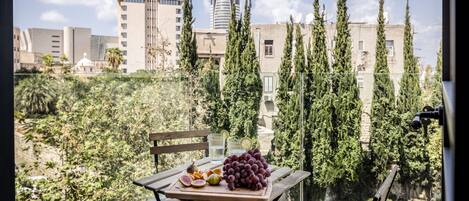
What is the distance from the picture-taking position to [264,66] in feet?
17.6

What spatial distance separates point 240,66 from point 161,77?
41.8 inches

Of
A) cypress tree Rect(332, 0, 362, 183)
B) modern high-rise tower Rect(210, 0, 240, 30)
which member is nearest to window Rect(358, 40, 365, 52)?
cypress tree Rect(332, 0, 362, 183)

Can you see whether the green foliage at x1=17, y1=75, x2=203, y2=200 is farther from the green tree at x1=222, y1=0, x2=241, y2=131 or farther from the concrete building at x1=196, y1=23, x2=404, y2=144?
the concrete building at x1=196, y1=23, x2=404, y2=144

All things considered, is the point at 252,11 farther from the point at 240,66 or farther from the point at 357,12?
the point at 357,12

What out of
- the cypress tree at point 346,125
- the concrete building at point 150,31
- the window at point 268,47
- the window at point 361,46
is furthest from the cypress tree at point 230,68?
the window at point 361,46

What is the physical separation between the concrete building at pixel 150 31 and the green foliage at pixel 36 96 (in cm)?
126

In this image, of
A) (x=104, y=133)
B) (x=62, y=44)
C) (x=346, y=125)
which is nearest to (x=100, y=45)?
(x=62, y=44)

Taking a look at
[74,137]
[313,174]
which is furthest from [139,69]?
[313,174]

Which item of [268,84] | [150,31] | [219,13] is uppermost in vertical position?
[219,13]

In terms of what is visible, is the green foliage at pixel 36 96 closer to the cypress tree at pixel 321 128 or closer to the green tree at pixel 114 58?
the green tree at pixel 114 58

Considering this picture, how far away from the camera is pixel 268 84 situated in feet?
16.1

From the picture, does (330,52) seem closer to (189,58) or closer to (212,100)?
(212,100)

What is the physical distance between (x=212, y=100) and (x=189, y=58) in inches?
26.9

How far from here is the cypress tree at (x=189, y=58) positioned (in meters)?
4.69
